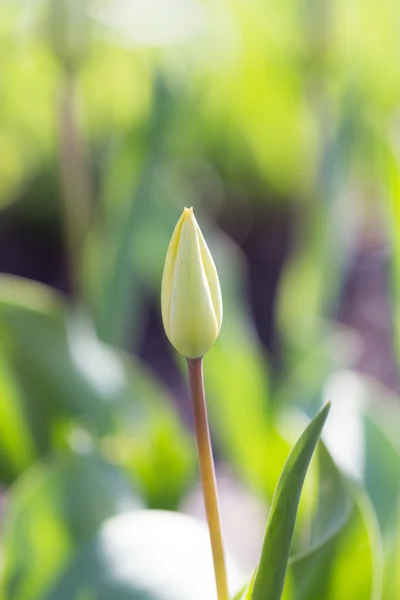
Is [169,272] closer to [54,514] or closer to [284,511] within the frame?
[284,511]

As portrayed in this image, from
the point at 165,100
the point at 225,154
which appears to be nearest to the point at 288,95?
the point at 225,154

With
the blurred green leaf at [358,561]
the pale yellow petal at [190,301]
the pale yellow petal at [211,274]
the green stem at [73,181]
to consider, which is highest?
the green stem at [73,181]

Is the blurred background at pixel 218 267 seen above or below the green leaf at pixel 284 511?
above

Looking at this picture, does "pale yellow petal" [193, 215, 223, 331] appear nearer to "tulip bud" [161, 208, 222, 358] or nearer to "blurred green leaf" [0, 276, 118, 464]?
"tulip bud" [161, 208, 222, 358]

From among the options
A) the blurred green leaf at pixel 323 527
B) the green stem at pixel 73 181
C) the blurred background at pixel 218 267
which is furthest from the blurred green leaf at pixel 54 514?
the green stem at pixel 73 181

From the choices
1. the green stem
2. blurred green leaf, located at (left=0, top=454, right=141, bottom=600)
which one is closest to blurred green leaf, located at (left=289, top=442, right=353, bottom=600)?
blurred green leaf, located at (left=0, top=454, right=141, bottom=600)

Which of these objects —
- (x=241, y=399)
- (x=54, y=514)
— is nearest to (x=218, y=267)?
(x=241, y=399)

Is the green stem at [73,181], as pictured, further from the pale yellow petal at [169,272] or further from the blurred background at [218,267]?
the pale yellow petal at [169,272]

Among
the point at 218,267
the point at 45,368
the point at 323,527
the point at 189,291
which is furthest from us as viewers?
the point at 218,267
